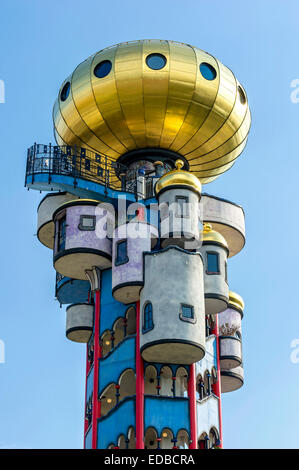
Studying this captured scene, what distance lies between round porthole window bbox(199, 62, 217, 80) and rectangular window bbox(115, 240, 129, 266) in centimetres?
634

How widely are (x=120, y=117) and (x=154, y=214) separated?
139 inches

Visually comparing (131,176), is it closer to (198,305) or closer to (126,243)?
(126,243)

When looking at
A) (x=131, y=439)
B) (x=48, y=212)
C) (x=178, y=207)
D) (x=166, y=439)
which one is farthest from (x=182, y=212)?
(x=131, y=439)

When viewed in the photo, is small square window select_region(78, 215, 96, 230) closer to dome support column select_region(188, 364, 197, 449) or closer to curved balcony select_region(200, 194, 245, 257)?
curved balcony select_region(200, 194, 245, 257)

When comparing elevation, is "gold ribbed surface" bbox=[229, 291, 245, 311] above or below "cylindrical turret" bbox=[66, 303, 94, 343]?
above

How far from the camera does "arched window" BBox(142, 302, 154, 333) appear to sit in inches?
925

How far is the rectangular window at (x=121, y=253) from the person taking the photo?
2461 cm

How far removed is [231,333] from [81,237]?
5961 mm

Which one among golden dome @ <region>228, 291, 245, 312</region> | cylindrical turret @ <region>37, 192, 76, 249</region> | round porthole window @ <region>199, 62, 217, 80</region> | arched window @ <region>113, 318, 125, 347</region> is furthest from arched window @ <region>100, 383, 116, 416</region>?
round porthole window @ <region>199, 62, 217, 80</region>

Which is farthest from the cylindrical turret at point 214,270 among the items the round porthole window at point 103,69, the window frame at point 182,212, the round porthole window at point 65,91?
the round porthole window at point 65,91

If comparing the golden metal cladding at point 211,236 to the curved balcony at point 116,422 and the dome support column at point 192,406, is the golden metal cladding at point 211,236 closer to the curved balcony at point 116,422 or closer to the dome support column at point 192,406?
the dome support column at point 192,406

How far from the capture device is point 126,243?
81.3ft
